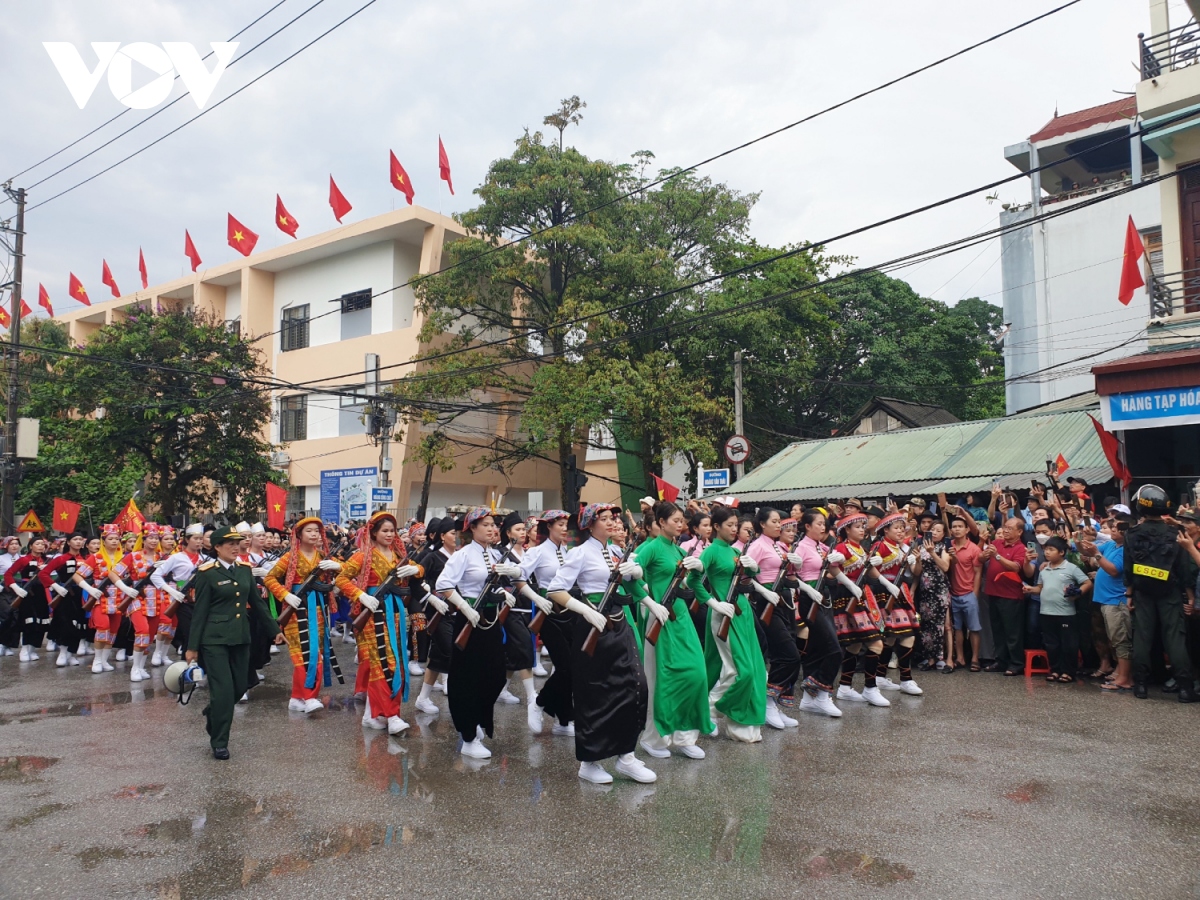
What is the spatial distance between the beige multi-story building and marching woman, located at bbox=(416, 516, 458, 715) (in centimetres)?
1957

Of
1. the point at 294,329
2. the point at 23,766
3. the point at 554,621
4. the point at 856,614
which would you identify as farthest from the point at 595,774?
the point at 294,329

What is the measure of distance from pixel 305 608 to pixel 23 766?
275cm

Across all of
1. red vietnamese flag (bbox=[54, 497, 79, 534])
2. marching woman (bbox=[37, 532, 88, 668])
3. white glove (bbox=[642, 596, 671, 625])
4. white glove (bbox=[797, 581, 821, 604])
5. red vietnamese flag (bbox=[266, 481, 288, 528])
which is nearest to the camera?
white glove (bbox=[642, 596, 671, 625])

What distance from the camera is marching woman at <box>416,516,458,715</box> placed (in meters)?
8.19

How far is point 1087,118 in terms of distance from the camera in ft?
97.8

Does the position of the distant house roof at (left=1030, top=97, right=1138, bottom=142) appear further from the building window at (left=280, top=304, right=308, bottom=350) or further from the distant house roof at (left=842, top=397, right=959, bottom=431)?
the building window at (left=280, top=304, right=308, bottom=350)

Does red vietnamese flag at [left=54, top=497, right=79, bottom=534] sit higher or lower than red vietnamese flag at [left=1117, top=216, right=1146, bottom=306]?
lower

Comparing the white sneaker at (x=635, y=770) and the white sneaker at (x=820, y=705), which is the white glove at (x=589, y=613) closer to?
the white sneaker at (x=635, y=770)

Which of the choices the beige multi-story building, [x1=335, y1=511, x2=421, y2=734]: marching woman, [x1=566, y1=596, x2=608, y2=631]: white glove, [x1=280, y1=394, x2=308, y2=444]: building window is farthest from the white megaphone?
[x1=280, y1=394, x2=308, y2=444]: building window

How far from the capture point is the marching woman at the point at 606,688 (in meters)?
6.20

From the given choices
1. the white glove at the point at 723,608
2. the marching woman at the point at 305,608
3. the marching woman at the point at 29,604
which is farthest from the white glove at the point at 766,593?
the marching woman at the point at 29,604

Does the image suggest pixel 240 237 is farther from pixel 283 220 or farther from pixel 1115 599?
pixel 1115 599

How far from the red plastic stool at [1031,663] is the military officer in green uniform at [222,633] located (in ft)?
26.5

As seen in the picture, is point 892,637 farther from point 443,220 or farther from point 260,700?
point 443,220
